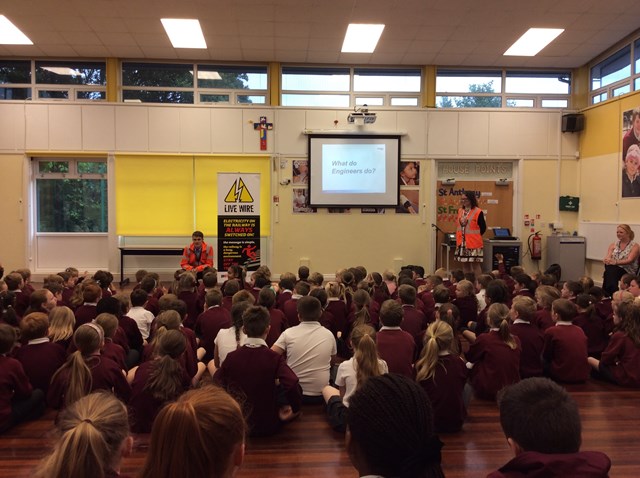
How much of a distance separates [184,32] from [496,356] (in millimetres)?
7209

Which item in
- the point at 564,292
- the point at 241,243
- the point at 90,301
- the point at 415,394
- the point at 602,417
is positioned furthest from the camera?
the point at 241,243

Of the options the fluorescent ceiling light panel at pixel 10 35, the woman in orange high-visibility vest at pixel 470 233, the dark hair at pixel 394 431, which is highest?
the fluorescent ceiling light panel at pixel 10 35

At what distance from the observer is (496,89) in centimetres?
990

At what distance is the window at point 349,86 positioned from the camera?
9.62 metres

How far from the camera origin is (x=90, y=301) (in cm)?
445

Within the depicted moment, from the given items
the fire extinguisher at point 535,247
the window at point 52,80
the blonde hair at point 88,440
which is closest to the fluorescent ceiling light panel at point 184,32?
the window at point 52,80

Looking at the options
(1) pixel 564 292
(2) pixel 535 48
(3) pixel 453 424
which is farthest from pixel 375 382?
(2) pixel 535 48

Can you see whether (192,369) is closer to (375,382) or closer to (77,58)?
(375,382)

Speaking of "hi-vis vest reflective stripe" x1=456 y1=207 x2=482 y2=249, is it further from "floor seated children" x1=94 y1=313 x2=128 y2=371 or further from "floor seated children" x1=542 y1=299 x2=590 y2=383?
"floor seated children" x1=94 y1=313 x2=128 y2=371

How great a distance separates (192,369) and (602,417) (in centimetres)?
280

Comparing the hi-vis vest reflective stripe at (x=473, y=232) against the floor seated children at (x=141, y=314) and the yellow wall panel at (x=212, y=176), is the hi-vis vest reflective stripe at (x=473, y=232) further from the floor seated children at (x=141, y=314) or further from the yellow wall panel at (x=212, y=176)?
the floor seated children at (x=141, y=314)

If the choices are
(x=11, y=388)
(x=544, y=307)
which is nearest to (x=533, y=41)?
(x=544, y=307)

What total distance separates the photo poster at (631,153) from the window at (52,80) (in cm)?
936

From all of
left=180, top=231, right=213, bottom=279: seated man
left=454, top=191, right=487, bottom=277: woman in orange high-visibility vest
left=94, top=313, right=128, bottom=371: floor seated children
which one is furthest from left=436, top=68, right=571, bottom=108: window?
left=94, top=313, right=128, bottom=371: floor seated children
